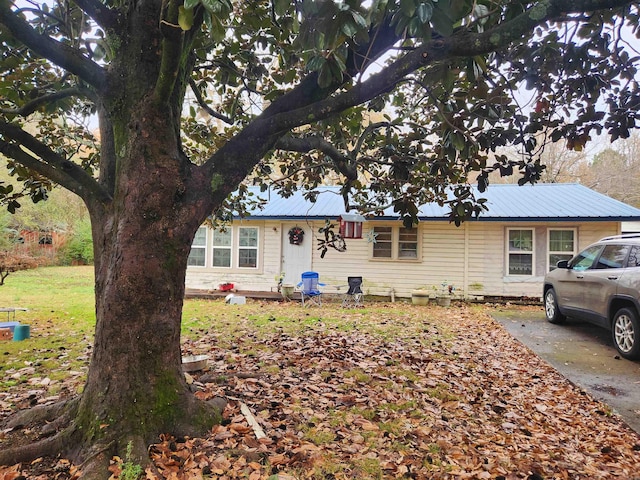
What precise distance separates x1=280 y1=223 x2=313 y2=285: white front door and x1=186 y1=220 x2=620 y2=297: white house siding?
0.14 meters

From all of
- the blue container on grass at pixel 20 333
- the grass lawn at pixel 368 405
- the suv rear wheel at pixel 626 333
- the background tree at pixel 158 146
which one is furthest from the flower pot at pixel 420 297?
the blue container on grass at pixel 20 333

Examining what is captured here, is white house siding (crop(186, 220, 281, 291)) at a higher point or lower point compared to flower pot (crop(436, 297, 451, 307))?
higher

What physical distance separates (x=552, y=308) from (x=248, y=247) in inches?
383

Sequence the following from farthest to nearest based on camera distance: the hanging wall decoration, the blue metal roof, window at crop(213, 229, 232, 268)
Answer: window at crop(213, 229, 232, 268) < the hanging wall decoration < the blue metal roof

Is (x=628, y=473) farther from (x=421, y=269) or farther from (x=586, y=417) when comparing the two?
(x=421, y=269)

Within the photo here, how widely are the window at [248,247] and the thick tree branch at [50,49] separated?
1133cm

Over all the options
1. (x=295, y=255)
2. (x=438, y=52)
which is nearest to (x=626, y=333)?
(x=438, y=52)

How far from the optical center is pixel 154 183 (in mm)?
2898

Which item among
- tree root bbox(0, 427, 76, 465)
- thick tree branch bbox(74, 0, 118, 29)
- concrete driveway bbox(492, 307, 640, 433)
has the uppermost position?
thick tree branch bbox(74, 0, 118, 29)

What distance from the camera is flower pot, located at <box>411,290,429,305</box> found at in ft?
41.4

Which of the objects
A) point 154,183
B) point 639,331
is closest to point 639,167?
point 639,331

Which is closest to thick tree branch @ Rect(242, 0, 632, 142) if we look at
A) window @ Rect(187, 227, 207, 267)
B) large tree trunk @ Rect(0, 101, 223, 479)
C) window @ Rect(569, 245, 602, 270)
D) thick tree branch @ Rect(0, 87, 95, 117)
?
large tree trunk @ Rect(0, 101, 223, 479)

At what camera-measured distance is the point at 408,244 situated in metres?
13.4

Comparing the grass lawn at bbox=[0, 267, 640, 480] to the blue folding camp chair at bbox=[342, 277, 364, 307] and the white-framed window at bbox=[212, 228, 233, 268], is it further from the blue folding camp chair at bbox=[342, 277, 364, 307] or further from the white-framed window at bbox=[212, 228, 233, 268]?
the white-framed window at bbox=[212, 228, 233, 268]
